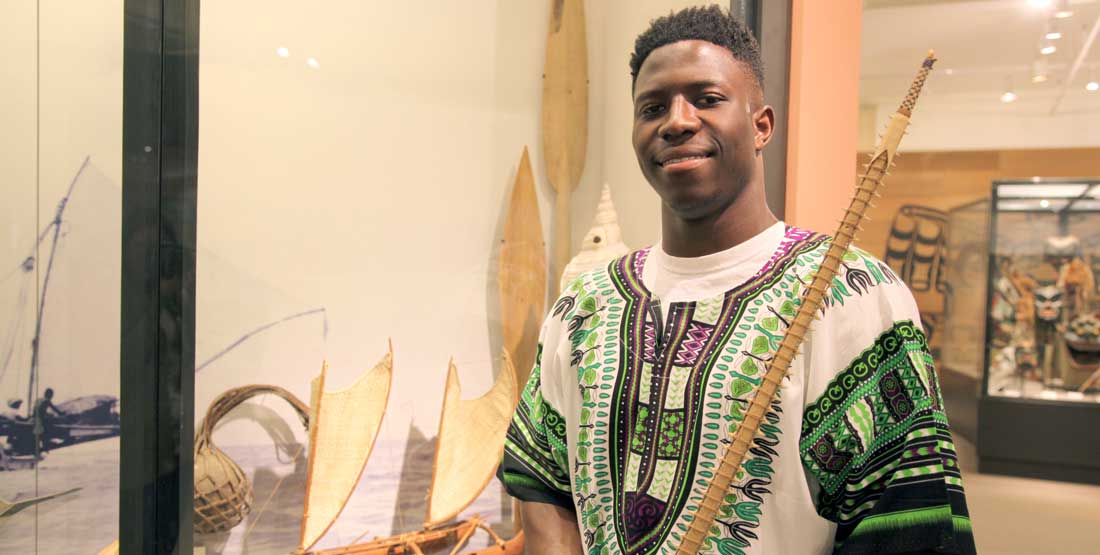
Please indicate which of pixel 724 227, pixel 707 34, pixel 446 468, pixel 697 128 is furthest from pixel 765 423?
pixel 446 468

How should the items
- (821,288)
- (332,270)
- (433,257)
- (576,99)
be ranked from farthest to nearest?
(576,99), (433,257), (332,270), (821,288)

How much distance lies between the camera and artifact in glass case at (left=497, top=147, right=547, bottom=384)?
2740 millimetres

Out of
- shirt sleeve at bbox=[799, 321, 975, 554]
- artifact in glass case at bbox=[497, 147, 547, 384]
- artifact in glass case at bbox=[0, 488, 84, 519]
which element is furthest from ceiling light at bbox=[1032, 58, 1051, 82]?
artifact in glass case at bbox=[0, 488, 84, 519]

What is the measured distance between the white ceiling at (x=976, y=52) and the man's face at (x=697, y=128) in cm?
113

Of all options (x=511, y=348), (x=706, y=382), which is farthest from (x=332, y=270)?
(x=706, y=382)

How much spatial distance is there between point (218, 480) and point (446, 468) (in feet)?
2.25

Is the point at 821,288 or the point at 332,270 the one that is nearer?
the point at 821,288

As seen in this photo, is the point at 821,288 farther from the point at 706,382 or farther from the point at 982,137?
the point at 982,137

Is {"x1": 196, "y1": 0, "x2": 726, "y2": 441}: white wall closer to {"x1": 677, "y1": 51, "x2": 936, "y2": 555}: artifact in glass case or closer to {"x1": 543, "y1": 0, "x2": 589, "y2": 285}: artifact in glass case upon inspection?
{"x1": 543, "y1": 0, "x2": 589, "y2": 285}: artifact in glass case

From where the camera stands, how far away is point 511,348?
2732 mm

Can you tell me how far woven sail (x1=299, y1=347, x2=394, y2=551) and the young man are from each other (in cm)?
127

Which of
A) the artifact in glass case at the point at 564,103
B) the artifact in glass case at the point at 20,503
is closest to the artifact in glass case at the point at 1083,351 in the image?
the artifact in glass case at the point at 564,103

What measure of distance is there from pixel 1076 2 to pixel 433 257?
1.84 m

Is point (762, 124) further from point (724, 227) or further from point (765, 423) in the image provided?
point (765, 423)
